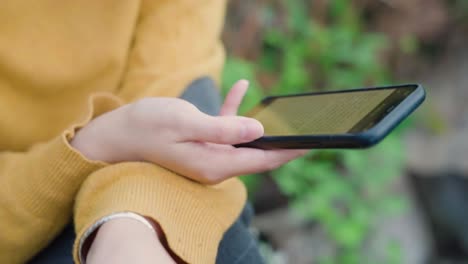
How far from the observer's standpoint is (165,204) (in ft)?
1.76

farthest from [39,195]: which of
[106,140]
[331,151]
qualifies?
[331,151]

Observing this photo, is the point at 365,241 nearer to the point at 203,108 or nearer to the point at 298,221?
the point at 298,221

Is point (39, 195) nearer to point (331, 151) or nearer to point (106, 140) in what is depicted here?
point (106, 140)

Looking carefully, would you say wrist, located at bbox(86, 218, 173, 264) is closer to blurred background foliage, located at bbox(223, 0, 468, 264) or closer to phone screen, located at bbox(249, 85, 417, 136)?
phone screen, located at bbox(249, 85, 417, 136)

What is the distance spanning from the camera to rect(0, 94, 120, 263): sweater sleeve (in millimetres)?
591

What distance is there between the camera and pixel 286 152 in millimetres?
585

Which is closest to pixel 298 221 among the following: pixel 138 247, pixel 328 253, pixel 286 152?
pixel 328 253

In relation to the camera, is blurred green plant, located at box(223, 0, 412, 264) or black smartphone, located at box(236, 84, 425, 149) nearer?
black smartphone, located at box(236, 84, 425, 149)

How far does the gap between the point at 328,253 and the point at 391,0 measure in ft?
2.41

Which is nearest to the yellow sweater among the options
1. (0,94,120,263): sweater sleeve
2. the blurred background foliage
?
(0,94,120,263): sweater sleeve

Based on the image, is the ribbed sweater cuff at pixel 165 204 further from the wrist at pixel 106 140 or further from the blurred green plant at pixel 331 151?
the blurred green plant at pixel 331 151

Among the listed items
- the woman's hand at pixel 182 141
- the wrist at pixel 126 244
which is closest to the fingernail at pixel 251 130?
the woman's hand at pixel 182 141

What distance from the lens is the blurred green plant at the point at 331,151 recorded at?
1.45 meters

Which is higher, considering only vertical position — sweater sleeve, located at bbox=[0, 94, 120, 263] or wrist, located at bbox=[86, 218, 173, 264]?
wrist, located at bbox=[86, 218, 173, 264]
